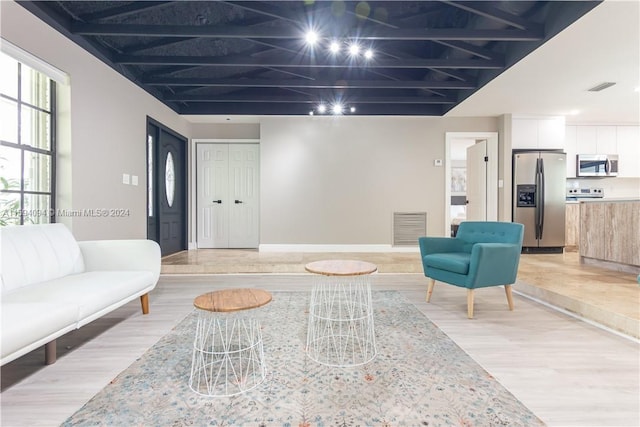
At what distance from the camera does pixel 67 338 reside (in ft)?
7.27

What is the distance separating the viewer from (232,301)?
1.67m

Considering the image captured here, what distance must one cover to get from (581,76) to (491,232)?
229cm

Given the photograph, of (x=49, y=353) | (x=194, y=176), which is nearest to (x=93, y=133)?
(x=49, y=353)

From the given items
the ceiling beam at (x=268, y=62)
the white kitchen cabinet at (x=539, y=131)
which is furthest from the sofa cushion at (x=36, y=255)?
the white kitchen cabinet at (x=539, y=131)

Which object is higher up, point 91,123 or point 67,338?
point 91,123

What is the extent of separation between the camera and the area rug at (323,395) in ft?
4.46

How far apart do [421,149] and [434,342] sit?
4.01 metres

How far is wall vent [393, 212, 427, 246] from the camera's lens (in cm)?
548

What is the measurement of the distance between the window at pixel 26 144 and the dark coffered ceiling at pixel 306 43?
1.78 feet

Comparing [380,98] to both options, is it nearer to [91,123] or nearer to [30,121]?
[91,123]

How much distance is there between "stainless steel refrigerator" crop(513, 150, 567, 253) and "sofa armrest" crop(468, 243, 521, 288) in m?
2.87

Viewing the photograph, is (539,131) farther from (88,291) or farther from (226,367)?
(88,291)

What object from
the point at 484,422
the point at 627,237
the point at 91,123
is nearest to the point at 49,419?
the point at 484,422

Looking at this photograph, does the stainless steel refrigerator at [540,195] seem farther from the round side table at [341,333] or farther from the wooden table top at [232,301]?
the wooden table top at [232,301]
